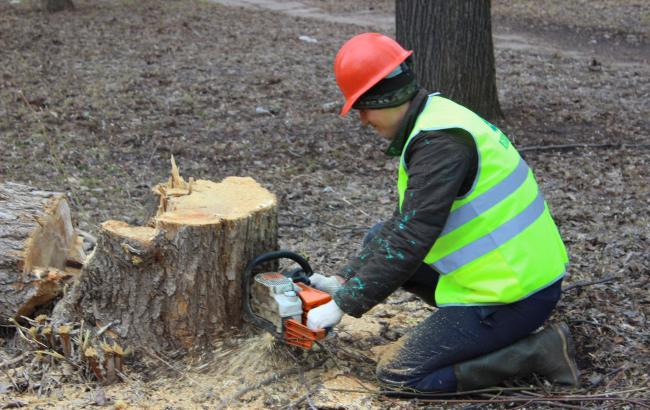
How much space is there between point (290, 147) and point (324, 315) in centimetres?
384

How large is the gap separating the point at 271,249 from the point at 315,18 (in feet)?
36.2

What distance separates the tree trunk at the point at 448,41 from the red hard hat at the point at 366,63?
3.71 m

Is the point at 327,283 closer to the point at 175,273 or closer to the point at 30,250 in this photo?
the point at 175,273

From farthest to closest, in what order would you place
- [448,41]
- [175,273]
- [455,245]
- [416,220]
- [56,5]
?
[56,5] → [448,41] → [175,273] → [455,245] → [416,220]

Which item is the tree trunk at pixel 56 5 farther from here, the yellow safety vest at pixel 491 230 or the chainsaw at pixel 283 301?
the yellow safety vest at pixel 491 230

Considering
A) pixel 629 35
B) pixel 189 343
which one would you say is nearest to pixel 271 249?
pixel 189 343

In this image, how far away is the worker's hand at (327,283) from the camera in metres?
3.34

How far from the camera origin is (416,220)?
2.93 m

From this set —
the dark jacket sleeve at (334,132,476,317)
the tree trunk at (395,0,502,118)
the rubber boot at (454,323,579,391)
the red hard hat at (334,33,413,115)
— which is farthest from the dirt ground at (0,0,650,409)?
the red hard hat at (334,33,413,115)

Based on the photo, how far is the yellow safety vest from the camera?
117 inches

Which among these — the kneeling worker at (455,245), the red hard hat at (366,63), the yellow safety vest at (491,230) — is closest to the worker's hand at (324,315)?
the kneeling worker at (455,245)

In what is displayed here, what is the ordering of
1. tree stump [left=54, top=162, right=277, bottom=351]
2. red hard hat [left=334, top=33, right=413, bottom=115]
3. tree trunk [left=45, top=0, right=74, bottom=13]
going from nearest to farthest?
1. red hard hat [left=334, top=33, right=413, bottom=115]
2. tree stump [left=54, top=162, right=277, bottom=351]
3. tree trunk [left=45, top=0, right=74, bottom=13]

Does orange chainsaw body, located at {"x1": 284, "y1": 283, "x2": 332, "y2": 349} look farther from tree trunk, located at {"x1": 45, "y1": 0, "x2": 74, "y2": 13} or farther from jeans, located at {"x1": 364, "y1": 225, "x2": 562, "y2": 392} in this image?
tree trunk, located at {"x1": 45, "y1": 0, "x2": 74, "y2": 13}

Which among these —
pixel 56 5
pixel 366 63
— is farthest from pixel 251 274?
pixel 56 5
